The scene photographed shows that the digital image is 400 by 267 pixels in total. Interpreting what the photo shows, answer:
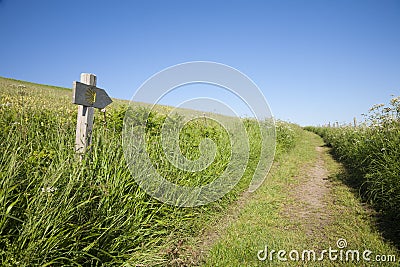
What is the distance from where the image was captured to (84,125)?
12.0ft

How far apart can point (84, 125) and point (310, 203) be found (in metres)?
4.73

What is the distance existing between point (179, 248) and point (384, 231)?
3269 mm

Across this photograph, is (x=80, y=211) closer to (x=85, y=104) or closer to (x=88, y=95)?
(x=85, y=104)

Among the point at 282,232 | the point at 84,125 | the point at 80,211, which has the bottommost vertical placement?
the point at 282,232

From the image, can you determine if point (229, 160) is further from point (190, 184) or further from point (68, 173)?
point (68, 173)

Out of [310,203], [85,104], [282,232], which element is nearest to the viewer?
[85,104]

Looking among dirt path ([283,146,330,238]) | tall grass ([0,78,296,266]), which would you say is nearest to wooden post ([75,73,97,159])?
tall grass ([0,78,296,266])

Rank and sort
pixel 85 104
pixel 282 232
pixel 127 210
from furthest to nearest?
pixel 282 232 < pixel 85 104 < pixel 127 210

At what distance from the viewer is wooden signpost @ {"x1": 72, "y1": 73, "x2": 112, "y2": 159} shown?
138 inches

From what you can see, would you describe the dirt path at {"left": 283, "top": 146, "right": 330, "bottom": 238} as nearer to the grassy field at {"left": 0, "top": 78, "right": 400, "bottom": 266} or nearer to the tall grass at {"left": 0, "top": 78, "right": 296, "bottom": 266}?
the grassy field at {"left": 0, "top": 78, "right": 400, "bottom": 266}

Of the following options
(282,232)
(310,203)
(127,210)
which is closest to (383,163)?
(310,203)

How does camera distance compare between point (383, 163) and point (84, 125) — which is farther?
point (383, 163)

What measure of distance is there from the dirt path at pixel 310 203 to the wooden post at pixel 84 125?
141 inches

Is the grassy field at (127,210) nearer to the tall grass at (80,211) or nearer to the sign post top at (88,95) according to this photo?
the tall grass at (80,211)
